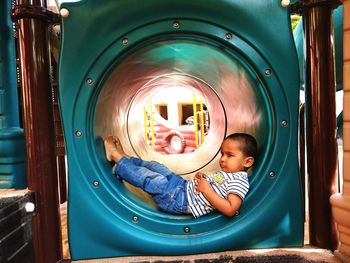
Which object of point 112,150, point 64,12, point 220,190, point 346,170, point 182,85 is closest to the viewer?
point 346,170

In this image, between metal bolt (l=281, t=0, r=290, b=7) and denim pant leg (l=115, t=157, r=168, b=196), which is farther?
denim pant leg (l=115, t=157, r=168, b=196)

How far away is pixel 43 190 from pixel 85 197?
0.41ft

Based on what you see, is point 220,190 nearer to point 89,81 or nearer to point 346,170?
point 346,170

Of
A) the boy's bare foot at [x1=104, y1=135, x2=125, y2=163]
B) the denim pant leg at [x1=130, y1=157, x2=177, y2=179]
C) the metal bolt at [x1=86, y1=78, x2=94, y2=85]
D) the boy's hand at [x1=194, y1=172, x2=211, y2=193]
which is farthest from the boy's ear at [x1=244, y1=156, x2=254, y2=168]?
the metal bolt at [x1=86, y1=78, x2=94, y2=85]

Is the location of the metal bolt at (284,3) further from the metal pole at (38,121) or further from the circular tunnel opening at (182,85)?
the metal pole at (38,121)

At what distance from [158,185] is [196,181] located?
0.13 metres

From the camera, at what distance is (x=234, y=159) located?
121cm

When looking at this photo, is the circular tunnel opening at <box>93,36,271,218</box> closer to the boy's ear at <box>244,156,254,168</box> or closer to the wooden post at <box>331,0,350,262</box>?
the boy's ear at <box>244,156,254,168</box>

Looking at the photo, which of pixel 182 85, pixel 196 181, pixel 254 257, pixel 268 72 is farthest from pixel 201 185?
pixel 182 85

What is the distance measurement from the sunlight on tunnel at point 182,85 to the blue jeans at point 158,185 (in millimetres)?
152

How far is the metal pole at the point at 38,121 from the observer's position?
3.33ft

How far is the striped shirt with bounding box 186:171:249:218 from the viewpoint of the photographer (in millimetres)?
1059

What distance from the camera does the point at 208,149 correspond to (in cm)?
178

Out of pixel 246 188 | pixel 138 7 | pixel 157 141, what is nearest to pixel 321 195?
pixel 246 188
